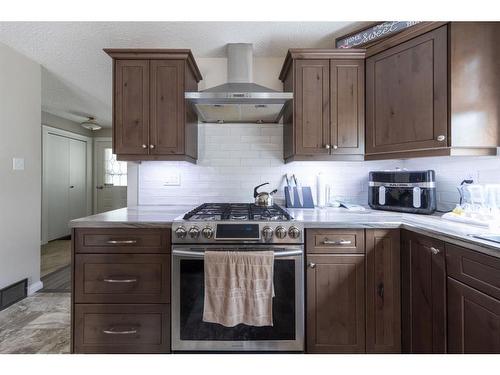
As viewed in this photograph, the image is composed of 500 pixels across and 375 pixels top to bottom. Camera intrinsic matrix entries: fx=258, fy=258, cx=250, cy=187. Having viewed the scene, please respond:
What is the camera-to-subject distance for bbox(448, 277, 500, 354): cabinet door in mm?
994

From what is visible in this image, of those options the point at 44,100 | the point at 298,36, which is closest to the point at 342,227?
the point at 298,36

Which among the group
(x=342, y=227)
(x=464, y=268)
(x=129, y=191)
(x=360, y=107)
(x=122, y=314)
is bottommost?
(x=122, y=314)

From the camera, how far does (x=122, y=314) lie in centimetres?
154

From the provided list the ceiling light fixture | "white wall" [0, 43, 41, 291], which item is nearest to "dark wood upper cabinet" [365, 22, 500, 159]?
"white wall" [0, 43, 41, 291]

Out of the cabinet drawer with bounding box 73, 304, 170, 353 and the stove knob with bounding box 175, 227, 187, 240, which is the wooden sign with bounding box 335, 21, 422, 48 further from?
the cabinet drawer with bounding box 73, 304, 170, 353

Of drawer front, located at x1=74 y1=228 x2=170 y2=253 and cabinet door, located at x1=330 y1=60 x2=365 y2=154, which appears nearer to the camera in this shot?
drawer front, located at x1=74 y1=228 x2=170 y2=253

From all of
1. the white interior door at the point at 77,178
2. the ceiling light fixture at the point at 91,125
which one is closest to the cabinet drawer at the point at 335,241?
the ceiling light fixture at the point at 91,125

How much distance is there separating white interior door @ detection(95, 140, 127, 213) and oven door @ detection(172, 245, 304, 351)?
16.7 ft

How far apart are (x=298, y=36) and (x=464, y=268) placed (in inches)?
78.0

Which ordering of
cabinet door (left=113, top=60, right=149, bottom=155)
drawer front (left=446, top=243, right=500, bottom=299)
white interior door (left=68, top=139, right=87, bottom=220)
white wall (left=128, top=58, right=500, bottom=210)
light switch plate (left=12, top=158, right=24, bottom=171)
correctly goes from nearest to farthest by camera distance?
drawer front (left=446, top=243, right=500, bottom=299), cabinet door (left=113, top=60, right=149, bottom=155), white wall (left=128, top=58, right=500, bottom=210), light switch plate (left=12, top=158, right=24, bottom=171), white interior door (left=68, top=139, right=87, bottom=220)

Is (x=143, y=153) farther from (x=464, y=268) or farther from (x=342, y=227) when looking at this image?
(x=464, y=268)

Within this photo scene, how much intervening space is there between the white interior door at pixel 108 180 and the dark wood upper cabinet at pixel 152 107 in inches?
175

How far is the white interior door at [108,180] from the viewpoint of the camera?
19.5 feet

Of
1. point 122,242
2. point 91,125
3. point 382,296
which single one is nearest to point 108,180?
point 91,125
